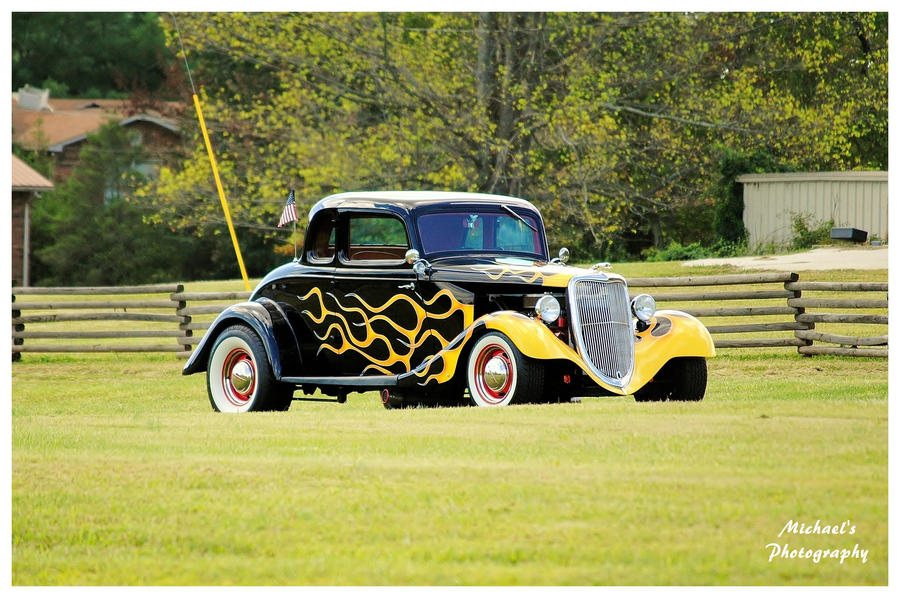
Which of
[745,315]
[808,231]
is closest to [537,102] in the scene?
[808,231]

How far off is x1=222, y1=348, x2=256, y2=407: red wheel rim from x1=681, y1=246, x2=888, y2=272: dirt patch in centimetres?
1203

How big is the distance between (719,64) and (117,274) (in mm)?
20790

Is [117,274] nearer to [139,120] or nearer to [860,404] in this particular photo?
[139,120]

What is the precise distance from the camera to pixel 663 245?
104ft

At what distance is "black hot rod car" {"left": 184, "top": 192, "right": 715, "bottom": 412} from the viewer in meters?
10.5

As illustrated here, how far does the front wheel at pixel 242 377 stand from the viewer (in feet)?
39.3

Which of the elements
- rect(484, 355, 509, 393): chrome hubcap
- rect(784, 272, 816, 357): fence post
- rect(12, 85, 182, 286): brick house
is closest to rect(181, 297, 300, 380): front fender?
rect(484, 355, 509, 393): chrome hubcap

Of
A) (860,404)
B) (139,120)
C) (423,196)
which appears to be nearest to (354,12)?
(423,196)

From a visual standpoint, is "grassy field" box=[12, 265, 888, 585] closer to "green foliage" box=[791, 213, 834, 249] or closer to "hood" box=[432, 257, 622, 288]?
"hood" box=[432, 257, 622, 288]

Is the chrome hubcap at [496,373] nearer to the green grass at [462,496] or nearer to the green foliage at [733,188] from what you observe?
the green grass at [462,496]

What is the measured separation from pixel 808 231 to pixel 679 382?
50.8 feet

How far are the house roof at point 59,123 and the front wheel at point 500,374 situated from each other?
36511mm

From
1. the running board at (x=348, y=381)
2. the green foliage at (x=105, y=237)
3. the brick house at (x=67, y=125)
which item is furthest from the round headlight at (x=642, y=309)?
the brick house at (x=67, y=125)

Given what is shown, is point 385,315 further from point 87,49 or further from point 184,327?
point 87,49
